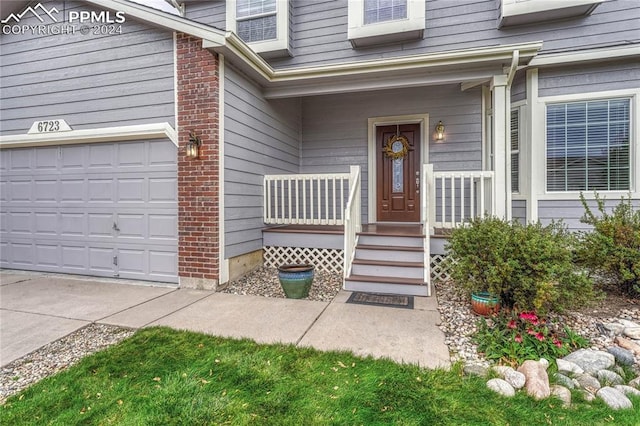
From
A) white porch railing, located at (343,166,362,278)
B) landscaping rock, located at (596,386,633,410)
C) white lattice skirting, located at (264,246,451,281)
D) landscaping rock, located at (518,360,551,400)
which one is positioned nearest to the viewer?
landscaping rock, located at (596,386,633,410)

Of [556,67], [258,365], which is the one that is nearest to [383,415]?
[258,365]

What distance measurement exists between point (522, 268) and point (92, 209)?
237 inches

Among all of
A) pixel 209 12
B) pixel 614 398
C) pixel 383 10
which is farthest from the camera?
pixel 209 12

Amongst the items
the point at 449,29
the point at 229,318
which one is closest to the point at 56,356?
the point at 229,318

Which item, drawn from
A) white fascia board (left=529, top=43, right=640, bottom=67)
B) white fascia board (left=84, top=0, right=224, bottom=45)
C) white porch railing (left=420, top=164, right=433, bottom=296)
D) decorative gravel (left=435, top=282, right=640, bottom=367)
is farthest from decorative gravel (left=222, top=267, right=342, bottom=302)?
white fascia board (left=529, top=43, right=640, bottom=67)

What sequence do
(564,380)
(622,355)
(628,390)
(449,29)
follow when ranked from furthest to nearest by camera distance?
(449,29)
(622,355)
(564,380)
(628,390)

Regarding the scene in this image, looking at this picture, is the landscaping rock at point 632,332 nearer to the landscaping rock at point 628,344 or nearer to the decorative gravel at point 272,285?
the landscaping rock at point 628,344

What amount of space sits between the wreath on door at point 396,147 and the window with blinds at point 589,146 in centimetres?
246

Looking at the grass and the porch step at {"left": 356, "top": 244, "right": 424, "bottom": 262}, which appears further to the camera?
the porch step at {"left": 356, "top": 244, "right": 424, "bottom": 262}

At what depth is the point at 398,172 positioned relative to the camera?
22.8 ft

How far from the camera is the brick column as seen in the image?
4480 millimetres

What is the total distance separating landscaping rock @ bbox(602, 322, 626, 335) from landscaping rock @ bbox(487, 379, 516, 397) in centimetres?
179

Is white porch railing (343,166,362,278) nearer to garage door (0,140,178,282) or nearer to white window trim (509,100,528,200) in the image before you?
garage door (0,140,178,282)

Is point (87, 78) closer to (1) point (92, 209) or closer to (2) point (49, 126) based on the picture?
(2) point (49, 126)
